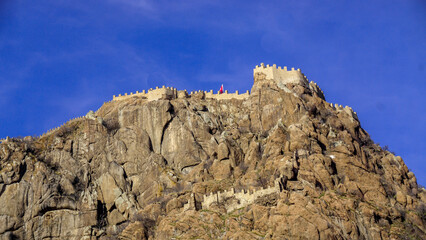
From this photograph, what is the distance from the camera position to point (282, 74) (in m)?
153

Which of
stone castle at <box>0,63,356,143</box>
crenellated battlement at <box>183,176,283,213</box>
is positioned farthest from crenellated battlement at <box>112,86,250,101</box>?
crenellated battlement at <box>183,176,283,213</box>

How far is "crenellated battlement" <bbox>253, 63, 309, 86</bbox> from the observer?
151375 mm

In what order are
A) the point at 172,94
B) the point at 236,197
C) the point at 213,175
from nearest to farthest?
the point at 236,197 → the point at 213,175 → the point at 172,94

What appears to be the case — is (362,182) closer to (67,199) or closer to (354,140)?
(354,140)

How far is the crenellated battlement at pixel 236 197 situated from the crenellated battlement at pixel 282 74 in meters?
40.4

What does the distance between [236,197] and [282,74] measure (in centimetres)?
4462

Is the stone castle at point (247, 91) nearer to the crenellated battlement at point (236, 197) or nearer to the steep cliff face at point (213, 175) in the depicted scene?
the steep cliff face at point (213, 175)

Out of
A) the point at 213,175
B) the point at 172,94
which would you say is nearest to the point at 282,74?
the point at 172,94

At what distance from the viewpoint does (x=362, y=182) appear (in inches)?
4670

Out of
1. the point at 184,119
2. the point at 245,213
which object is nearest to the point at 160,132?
the point at 184,119

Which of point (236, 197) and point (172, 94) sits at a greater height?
point (172, 94)

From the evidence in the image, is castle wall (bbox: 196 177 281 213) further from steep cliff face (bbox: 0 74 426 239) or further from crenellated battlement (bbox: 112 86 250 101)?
crenellated battlement (bbox: 112 86 250 101)

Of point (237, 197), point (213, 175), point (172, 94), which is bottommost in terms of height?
point (237, 197)

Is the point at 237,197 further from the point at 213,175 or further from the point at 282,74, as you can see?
the point at 282,74
